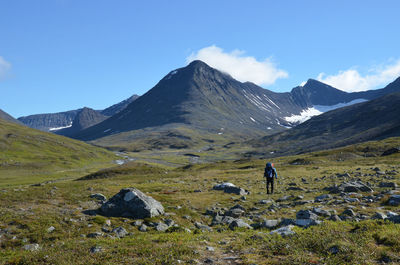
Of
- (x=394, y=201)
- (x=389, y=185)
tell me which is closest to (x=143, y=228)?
(x=394, y=201)

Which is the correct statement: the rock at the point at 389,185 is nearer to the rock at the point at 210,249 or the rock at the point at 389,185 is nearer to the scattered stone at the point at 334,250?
the scattered stone at the point at 334,250

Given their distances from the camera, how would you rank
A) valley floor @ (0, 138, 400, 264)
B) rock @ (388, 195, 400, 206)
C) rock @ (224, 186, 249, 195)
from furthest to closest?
rock @ (224, 186, 249, 195) → rock @ (388, 195, 400, 206) → valley floor @ (0, 138, 400, 264)

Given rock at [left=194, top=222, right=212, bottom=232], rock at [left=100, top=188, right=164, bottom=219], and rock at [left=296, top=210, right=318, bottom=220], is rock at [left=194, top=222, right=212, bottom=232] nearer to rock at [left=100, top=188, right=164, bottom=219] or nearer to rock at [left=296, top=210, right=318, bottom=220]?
rock at [left=100, top=188, right=164, bottom=219]

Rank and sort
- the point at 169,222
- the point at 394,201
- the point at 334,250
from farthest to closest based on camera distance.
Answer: the point at 394,201
the point at 169,222
the point at 334,250

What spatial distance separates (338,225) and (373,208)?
779cm

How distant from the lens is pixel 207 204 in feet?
89.4

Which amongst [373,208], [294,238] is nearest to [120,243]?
[294,238]

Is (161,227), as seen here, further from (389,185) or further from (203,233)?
(389,185)

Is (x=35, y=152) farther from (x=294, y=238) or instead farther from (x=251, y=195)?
(x=294, y=238)

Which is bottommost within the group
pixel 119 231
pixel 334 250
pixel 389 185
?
pixel 389 185

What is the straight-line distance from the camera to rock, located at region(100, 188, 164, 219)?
68.7 ft

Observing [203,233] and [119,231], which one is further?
[119,231]

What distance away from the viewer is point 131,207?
21203 mm

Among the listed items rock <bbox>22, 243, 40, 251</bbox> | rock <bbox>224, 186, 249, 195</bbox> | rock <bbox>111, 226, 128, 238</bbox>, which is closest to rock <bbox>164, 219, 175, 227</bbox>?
rock <bbox>111, 226, 128, 238</bbox>
